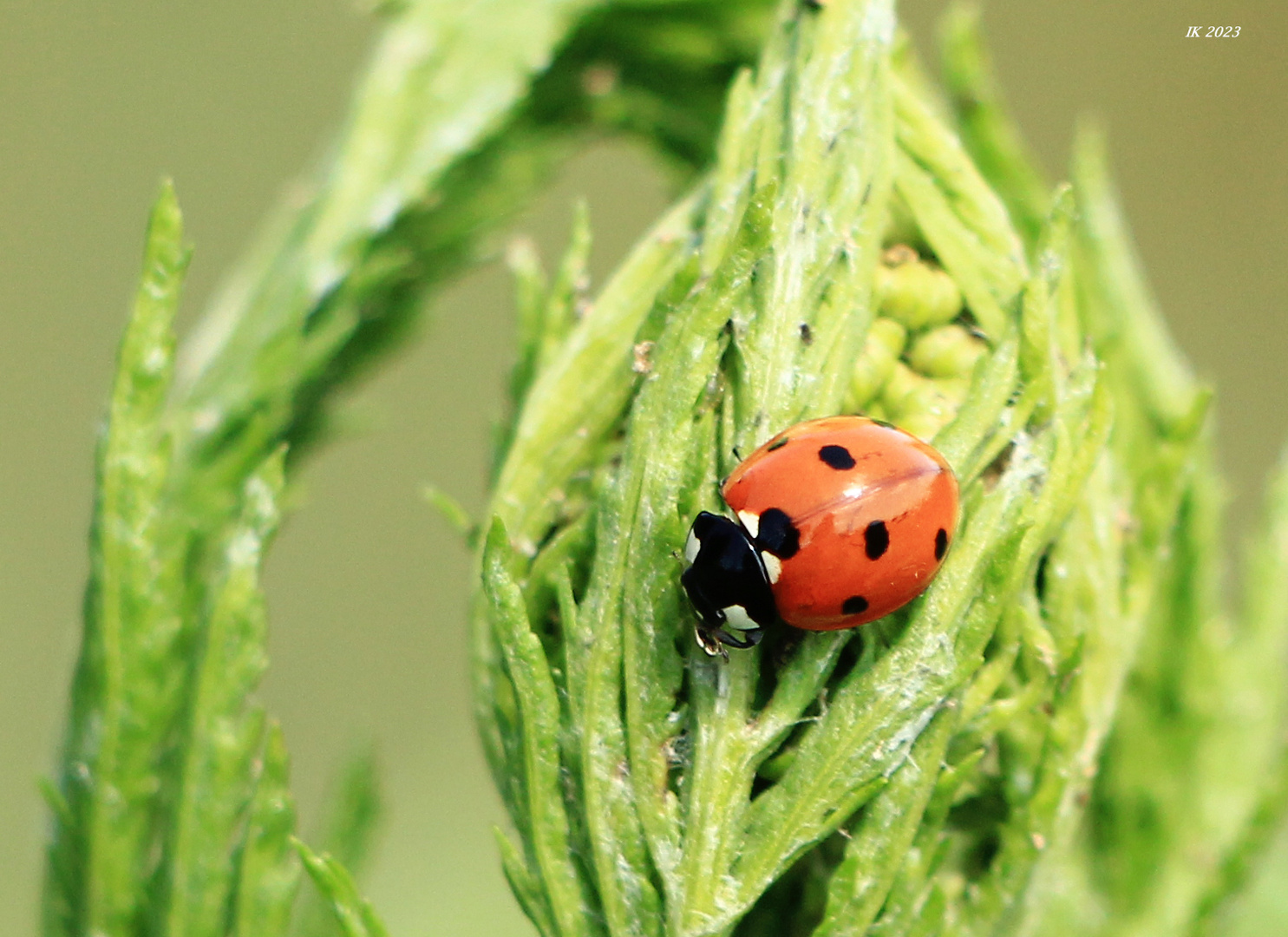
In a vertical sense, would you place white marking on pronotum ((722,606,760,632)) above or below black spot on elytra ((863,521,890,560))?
below

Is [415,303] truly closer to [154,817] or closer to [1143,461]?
[154,817]

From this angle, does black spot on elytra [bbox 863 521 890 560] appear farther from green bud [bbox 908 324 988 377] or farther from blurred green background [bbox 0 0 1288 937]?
blurred green background [bbox 0 0 1288 937]

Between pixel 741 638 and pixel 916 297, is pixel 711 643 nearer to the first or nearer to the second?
pixel 741 638

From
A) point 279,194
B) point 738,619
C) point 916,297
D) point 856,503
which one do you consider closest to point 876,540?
point 856,503

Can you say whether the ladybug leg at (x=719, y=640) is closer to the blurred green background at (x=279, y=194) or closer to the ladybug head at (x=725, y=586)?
the ladybug head at (x=725, y=586)

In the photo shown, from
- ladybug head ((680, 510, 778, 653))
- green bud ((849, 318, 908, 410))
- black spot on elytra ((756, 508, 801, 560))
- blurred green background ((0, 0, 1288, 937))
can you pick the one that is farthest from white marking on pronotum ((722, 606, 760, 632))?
blurred green background ((0, 0, 1288, 937))

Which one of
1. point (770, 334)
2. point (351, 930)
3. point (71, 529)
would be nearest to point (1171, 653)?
point (770, 334)

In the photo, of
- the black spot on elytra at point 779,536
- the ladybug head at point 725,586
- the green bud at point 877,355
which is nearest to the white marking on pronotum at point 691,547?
the ladybug head at point 725,586
